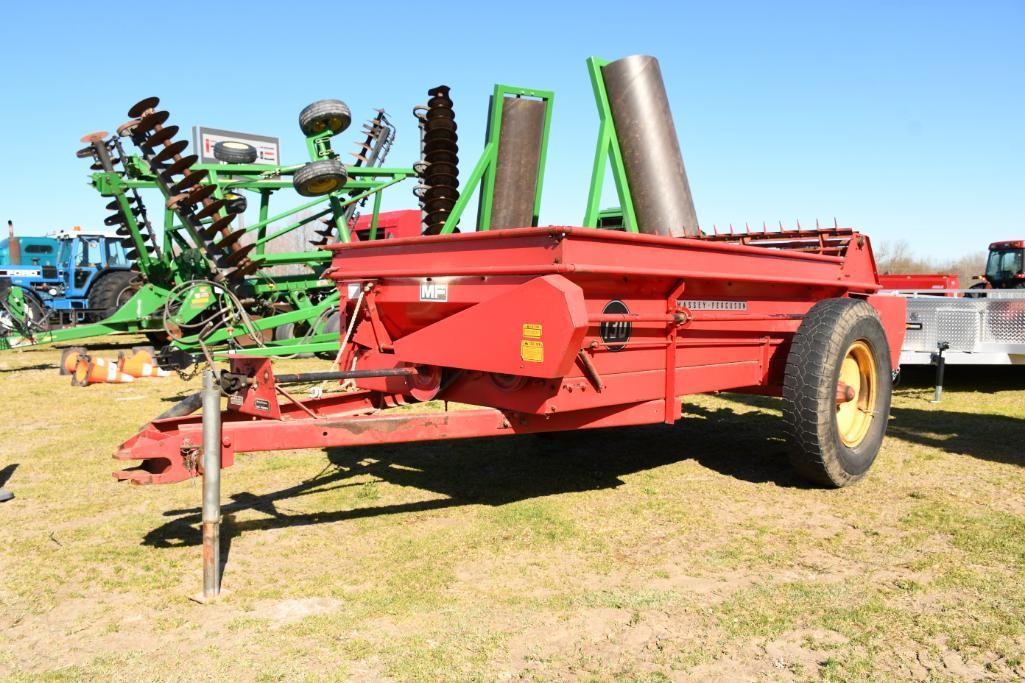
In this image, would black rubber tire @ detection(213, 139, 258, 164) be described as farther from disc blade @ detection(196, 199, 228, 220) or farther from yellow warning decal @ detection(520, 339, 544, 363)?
yellow warning decal @ detection(520, 339, 544, 363)

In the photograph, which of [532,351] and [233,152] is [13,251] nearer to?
[233,152]

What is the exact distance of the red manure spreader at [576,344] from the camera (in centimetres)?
326

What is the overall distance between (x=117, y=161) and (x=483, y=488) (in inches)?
356

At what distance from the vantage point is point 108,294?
16969mm

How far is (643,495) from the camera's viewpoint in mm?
4395

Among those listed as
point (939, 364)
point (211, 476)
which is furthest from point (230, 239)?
point (939, 364)

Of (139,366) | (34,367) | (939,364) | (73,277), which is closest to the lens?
(939,364)

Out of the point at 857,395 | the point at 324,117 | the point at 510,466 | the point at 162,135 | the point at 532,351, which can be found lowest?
the point at 510,466

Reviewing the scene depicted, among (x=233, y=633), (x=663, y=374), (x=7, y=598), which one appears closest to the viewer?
(x=233, y=633)

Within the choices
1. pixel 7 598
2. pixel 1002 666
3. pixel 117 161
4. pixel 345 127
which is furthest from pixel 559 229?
pixel 117 161

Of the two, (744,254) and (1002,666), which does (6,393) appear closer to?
(744,254)

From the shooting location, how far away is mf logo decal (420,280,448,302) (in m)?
3.85

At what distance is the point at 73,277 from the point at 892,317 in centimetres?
1810

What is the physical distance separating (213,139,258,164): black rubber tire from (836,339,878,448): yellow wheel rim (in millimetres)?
8518
